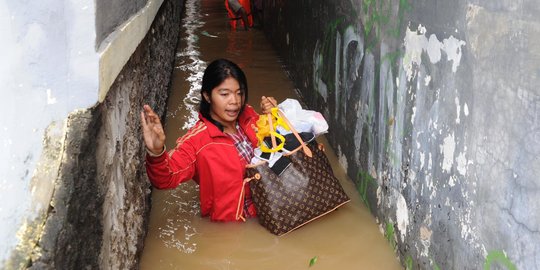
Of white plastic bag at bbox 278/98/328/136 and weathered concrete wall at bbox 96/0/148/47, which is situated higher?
weathered concrete wall at bbox 96/0/148/47

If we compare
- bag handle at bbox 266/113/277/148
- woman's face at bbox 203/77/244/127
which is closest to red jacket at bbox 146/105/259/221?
woman's face at bbox 203/77/244/127

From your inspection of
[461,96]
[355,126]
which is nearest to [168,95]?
[355,126]

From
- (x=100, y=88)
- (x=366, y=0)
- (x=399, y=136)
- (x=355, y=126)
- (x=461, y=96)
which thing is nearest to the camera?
(x=100, y=88)

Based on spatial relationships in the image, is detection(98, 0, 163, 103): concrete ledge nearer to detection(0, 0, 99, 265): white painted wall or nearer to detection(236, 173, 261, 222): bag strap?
detection(0, 0, 99, 265): white painted wall

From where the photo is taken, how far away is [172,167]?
322 cm

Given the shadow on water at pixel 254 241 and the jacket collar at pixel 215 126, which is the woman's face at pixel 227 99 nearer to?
the jacket collar at pixel 215 126

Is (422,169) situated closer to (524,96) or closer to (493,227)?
(493,227)

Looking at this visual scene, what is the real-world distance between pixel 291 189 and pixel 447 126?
1.16 m

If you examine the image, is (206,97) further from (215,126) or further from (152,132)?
(152,132)

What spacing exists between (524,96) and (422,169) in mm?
966

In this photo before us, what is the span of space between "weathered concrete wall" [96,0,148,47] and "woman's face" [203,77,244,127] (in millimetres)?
717

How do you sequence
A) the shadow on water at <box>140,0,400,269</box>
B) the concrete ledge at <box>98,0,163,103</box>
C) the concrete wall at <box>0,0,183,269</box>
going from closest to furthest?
1. the concrete wall at <box>0,0,183,269</box>
2. the concrete ledge at <box>98,0,163,103</box>
3. the shadow on water at <box>140,0,400,269</box>

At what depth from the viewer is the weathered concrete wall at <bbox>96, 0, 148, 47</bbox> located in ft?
7.08

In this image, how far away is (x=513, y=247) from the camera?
2.02 meters
